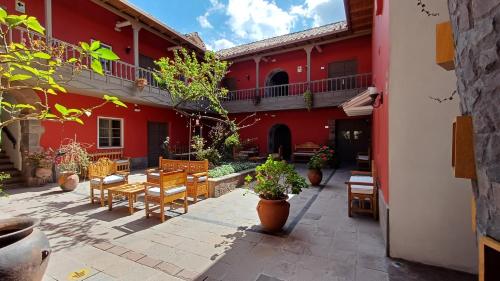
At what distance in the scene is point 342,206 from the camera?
5238mm

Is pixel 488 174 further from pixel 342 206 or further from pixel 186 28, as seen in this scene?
pixel 186 28

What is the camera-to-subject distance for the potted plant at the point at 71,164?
6672 mm

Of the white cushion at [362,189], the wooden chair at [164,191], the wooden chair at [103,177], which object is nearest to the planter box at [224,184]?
the wooden chair at [164,191]

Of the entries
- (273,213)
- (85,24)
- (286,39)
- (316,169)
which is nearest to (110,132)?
(85,24)

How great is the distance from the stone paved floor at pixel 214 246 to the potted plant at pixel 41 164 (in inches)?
85.6

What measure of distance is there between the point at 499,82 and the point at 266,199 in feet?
10.1

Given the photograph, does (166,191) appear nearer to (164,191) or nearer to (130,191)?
(164,191)

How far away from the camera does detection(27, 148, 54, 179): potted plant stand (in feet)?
23.6

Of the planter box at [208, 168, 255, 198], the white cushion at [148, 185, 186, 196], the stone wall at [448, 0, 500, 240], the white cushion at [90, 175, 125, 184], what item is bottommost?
the planter box at [208, 168, 255, 198]

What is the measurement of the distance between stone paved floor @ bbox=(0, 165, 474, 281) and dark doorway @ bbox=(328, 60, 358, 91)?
8.22m

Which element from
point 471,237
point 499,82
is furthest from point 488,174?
point 471,237

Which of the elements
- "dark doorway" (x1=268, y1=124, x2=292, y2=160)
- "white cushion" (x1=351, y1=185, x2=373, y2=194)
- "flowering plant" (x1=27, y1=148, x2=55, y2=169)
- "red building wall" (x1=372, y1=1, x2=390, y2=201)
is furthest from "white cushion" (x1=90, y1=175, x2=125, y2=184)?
"dark doorway" (x1=268, y1=124, x2=292, y2=160)

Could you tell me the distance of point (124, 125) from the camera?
A: 1033 centimetres

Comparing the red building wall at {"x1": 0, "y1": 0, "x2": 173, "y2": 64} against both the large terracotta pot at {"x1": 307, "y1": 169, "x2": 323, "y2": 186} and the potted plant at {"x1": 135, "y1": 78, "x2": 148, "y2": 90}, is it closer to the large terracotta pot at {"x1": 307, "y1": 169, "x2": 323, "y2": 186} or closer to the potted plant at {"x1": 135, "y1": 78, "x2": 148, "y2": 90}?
the potted plant at {"x1": 135, "y1": 78, "x2": 148, "y2": 90}
